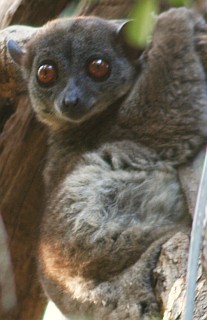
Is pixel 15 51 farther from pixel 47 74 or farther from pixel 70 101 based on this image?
pixel 70 101

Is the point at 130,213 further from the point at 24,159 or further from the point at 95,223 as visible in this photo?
the point at 24,159

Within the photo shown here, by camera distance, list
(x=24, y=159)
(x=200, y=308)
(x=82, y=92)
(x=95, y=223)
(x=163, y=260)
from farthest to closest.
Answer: (x=24, y=159) < (x=82, y=92) < (x=95, y=223) < (x=163, y=260) < (x=200, y=308)

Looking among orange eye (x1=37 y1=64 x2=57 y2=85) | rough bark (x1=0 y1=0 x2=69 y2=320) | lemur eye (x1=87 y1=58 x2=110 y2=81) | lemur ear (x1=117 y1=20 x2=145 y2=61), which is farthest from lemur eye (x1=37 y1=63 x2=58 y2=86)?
rough bark (x1=0 y1=0 x2=69 y2=320)

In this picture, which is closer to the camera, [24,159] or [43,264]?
[43,264]

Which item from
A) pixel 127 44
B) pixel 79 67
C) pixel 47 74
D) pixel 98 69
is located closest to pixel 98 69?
pixel 98 69

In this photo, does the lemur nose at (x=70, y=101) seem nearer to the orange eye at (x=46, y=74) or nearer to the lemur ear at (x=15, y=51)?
the orange eye at (x=46, y=74)

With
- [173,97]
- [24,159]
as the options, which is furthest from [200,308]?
[24,159]
